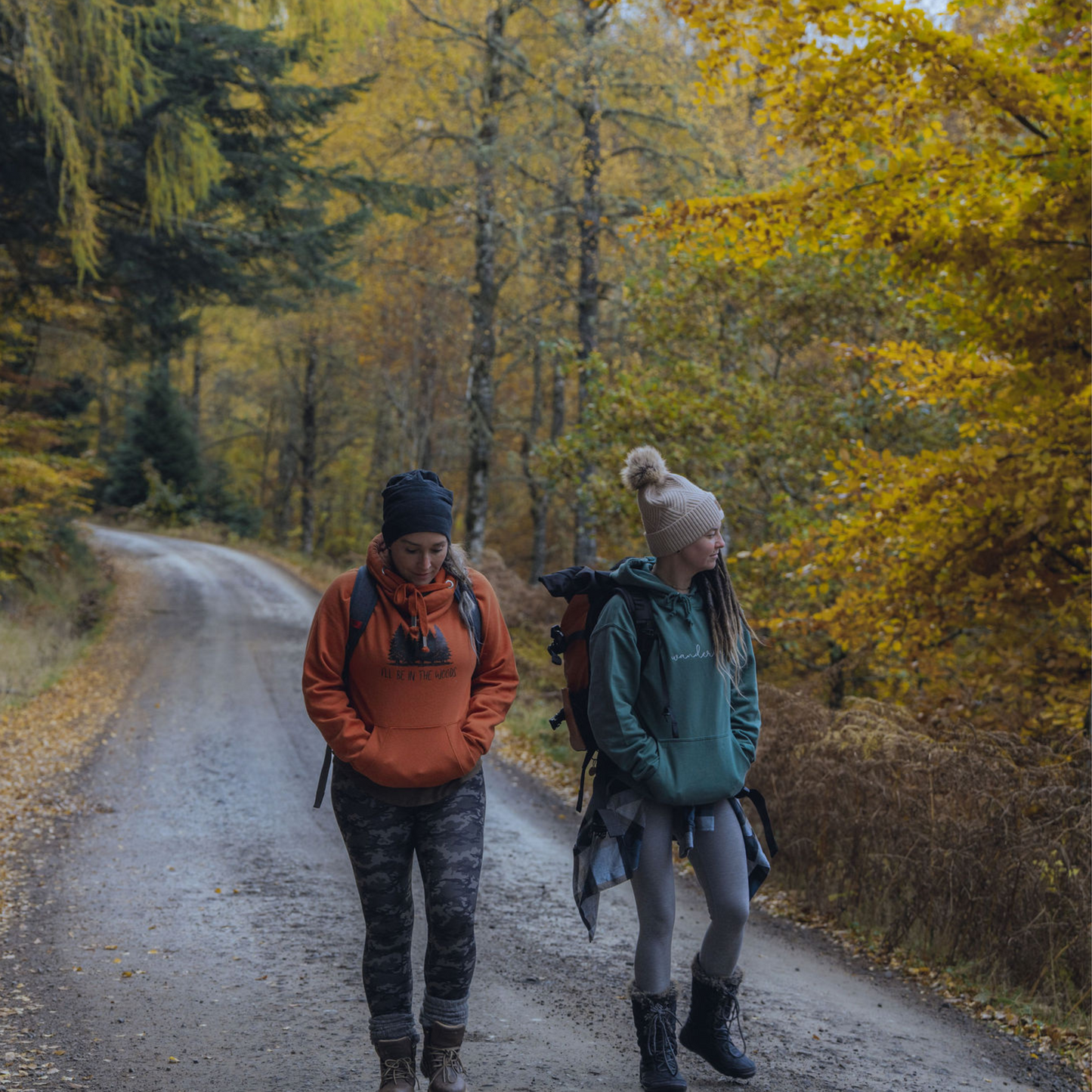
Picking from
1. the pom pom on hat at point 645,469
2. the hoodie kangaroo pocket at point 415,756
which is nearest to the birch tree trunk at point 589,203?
the pom pom on hat at point 645,469

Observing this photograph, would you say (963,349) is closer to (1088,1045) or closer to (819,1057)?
(1088,1045)

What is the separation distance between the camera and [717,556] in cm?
344

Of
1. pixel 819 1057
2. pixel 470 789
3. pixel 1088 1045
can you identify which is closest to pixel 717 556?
pixel 470 789

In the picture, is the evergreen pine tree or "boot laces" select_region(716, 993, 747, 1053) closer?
"boot laces" select_region(716, 993, 747, 1053)

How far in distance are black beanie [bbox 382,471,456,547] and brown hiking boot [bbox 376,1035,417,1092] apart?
152cm

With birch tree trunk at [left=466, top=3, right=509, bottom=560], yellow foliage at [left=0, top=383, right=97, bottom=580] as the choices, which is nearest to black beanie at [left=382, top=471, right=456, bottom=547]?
yellow foliage at [left=0, top=383, right=97, bottom=580]

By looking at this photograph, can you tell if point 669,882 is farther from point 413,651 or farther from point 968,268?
point 968,268

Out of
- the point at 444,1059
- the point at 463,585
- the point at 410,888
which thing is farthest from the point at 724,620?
the point at 444,1059

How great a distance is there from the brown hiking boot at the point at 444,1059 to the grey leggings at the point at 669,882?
61cm

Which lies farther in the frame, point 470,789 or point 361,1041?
point 361,1041

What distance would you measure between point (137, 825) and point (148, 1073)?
4108 mm

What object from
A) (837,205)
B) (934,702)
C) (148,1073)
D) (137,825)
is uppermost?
(837,205)

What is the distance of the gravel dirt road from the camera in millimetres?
3756

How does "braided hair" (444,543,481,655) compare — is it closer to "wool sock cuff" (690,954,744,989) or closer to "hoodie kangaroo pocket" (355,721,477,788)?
"hoodie kangaroo pocket" (355,721,477,788)
